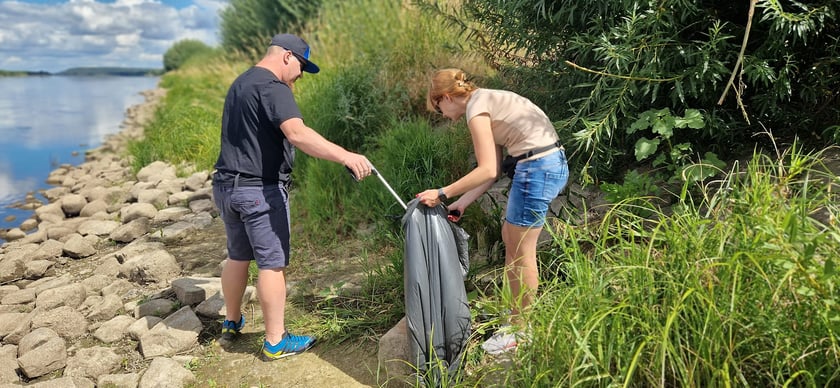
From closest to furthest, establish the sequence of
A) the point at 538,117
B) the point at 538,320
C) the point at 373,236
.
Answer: the point at 538,320
the point at 538,117
the point at 373,236

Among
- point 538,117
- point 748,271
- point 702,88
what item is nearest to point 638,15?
point 702,88

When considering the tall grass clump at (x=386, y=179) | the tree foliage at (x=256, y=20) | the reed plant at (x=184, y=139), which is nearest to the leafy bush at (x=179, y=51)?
the tree foliage at (x=256, y=20)

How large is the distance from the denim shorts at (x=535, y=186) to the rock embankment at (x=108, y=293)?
201cm

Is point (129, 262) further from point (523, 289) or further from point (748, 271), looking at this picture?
point (748, 271)

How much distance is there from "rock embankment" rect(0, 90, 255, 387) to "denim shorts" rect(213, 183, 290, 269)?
782mm

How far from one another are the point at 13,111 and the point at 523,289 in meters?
33.9

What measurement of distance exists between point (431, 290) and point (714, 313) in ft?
4.27

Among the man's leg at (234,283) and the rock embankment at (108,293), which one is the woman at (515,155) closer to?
the man's leg at (234,283)

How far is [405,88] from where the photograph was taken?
253 inches

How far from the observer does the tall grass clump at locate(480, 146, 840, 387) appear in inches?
75.4

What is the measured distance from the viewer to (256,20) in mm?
17828

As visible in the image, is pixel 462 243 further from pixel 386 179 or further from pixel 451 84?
pixel 386 179

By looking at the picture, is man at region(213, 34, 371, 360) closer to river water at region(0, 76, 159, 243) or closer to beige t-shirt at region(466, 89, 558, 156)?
beige t-shirt at region(466, 89, 558, 156)

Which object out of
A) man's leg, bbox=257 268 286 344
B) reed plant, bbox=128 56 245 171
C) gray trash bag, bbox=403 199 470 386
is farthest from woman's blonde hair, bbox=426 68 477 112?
reed plant, bbox=128 56 245 171
